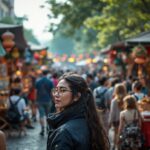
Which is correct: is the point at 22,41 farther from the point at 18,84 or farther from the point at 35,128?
the point at 35,128

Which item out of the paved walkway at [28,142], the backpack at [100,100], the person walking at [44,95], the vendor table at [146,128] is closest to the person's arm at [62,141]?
the vendor table at [146,128]

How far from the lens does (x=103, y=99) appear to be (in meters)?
13.0

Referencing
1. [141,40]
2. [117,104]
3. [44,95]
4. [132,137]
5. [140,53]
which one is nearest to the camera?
[132,137]

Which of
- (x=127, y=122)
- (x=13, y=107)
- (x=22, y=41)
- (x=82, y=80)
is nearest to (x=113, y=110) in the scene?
(x=127, y=122)

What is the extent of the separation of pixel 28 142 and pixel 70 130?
9.72 m

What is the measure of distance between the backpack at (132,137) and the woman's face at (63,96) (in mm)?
6314

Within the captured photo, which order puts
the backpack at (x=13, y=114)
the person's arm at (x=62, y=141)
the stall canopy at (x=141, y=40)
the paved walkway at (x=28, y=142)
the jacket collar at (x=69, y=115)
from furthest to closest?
the stall canopy at (x=141, y=40) → the backpack at (x=13, y=114) → the paved walkway at (x=28, y=142) → the jacket collar at (x=69, y=115) → the person's arm at (x=62, y=141)

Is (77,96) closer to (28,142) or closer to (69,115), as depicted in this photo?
(69,115)

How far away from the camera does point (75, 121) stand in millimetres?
3596

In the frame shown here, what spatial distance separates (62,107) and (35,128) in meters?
13.1

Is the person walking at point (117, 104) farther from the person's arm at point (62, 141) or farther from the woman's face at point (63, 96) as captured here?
the person's arm at point (62, 141)

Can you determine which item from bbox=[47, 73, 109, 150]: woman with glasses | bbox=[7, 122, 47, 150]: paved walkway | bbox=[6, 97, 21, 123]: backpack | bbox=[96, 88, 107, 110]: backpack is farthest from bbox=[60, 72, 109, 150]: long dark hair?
bbox=[6, 97, 21, 123]: backpack

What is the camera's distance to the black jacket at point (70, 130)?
348cm

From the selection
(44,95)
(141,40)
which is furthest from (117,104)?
(44,95)
